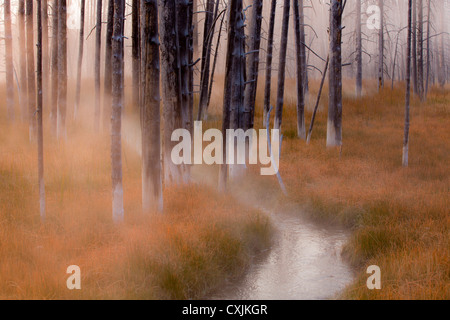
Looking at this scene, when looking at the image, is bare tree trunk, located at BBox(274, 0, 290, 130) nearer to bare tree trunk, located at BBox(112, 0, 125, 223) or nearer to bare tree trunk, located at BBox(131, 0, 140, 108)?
bare tree trunk, located at BBox(131, 0, 140, 108)

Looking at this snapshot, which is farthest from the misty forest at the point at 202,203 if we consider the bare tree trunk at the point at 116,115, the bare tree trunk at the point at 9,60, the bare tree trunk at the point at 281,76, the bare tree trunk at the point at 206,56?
the bare tree trunk at the point at 9,60

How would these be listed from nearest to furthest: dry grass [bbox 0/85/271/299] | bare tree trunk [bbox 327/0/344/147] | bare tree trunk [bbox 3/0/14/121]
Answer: dry grass [bbox 0/85/271/299], bare tree trunk [bbox 327/0/344/147], bare tree trunk [bbox 3/0/14/121]

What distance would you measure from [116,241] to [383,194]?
5461mm

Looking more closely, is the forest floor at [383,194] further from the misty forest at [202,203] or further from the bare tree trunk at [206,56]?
the bare tree trunk at [206,56]

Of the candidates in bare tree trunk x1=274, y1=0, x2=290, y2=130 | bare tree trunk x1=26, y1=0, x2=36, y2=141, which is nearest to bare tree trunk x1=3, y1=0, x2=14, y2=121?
bare tree trunk x1=26, y1=0, x2=36, y2=141

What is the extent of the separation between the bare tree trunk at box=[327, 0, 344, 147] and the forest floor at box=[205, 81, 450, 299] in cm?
42

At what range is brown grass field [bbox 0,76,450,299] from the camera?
16.0 ft

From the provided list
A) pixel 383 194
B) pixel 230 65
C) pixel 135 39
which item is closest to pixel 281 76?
pixel 135 39

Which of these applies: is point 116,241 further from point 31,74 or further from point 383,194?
point 31,74

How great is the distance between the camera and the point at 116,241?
5.79 m

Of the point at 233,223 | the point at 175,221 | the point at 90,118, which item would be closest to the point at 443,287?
the point at 233,223

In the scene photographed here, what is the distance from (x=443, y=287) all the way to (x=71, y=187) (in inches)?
267

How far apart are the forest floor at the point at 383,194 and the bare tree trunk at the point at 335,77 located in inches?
16.4
